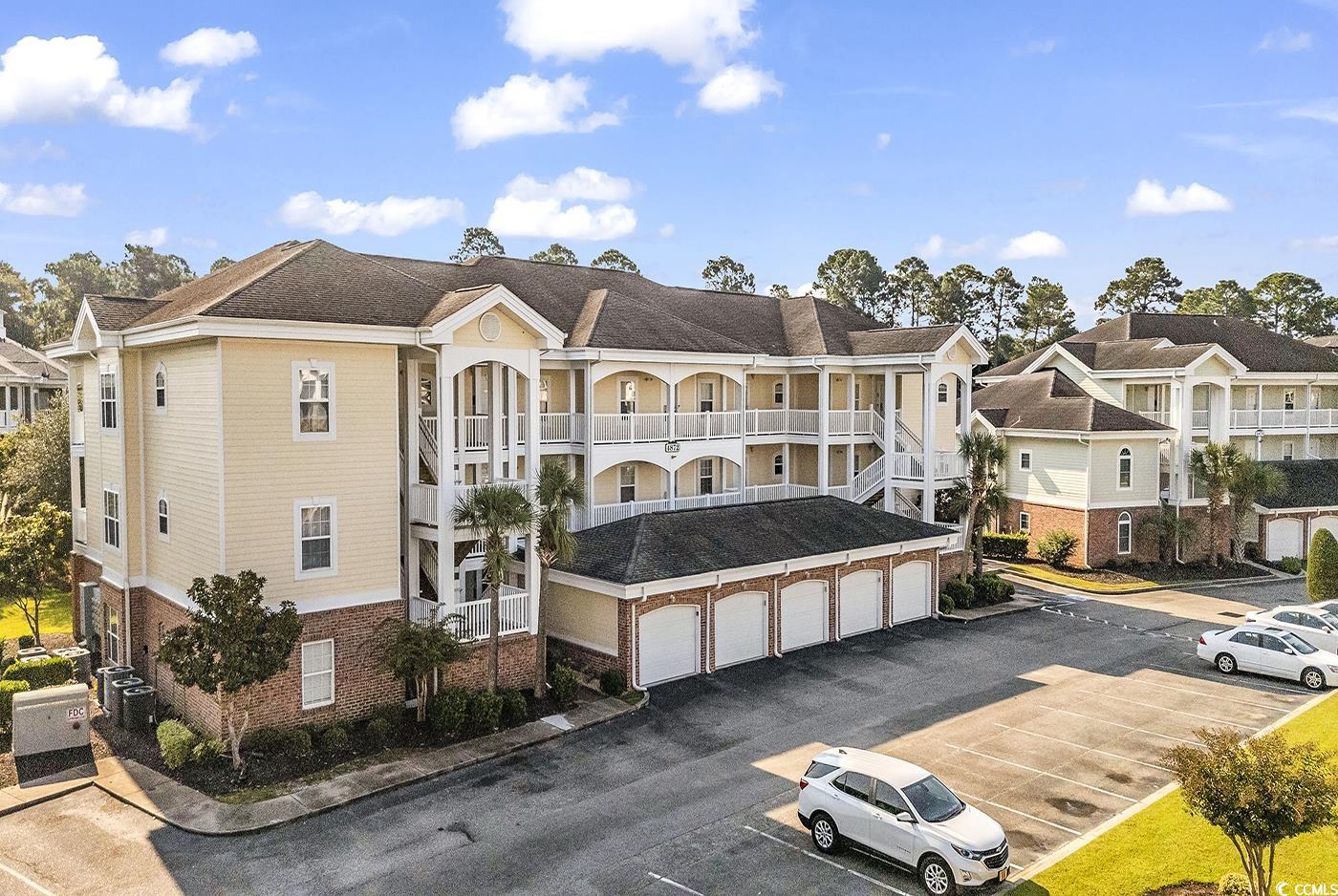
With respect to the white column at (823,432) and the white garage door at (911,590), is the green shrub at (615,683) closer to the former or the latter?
the white garage door at (911,590)

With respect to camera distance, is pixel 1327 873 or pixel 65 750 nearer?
pixel 1327 873

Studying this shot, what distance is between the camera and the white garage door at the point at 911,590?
105 ft

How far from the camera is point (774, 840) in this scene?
16219mm

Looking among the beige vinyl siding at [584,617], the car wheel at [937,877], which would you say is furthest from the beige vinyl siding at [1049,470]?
the car wheel at [937,877]

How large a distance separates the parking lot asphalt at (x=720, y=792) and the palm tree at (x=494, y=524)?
3.29m

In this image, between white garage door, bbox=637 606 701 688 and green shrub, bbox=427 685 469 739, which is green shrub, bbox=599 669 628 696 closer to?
white garage door, bbox=637 606 701 688

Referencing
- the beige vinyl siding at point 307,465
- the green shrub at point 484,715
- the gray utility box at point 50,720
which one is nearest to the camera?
the gray utility box at point 50,720

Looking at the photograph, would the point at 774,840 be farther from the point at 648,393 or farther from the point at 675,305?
the point at 675,305

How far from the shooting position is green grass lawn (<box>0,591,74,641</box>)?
3117 centimetres

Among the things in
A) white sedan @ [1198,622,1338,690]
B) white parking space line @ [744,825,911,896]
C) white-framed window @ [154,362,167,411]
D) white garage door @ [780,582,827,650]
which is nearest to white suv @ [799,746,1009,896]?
white parking space line @ [744,825,911,896]

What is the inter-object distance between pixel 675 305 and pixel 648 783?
75.0 ft

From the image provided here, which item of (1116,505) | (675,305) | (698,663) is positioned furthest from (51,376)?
(1116,505)

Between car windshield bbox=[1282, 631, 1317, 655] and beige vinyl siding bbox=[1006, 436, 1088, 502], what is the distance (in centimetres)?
1605

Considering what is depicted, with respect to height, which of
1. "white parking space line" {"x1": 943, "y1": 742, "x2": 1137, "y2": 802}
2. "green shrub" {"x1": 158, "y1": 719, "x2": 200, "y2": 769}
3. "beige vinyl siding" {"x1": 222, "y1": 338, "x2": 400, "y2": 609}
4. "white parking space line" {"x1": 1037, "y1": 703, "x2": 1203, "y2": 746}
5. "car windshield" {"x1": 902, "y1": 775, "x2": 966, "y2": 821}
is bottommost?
"white parking space line" {"x1": 1037, "y1": 703, "x2": 1203, "y2": 746}
